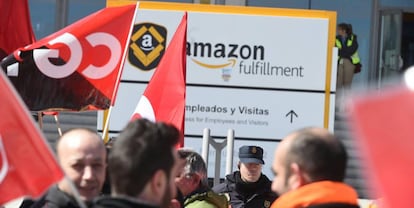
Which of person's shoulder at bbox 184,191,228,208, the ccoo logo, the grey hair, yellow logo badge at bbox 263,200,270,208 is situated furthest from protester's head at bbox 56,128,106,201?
yellow logo badge at bbox 263,200,270,208

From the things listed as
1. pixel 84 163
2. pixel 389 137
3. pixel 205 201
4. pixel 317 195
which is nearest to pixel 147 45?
pixel 205 201

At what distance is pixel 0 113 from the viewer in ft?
12.7

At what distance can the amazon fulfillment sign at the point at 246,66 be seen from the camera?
11859 millimetres

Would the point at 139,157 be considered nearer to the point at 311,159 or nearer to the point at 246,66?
the point at 311,159

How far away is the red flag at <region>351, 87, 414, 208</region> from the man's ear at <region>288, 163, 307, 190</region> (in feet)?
2.75

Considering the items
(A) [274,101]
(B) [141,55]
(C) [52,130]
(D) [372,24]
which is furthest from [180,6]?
(D) [372,24]

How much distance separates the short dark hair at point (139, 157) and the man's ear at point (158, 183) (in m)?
0.01

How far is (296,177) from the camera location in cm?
378

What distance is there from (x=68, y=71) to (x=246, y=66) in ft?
15.3

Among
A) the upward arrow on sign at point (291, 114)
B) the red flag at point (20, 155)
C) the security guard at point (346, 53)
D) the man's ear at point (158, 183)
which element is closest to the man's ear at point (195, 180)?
the red flag at point (20, 155)

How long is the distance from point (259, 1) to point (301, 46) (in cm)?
589

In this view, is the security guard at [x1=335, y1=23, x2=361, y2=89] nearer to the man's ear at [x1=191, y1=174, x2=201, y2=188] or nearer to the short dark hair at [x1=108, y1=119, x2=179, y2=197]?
the man's ear at [x1=191, y1=174, x2=201, y2=188]

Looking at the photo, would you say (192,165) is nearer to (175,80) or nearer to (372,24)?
(175,80)

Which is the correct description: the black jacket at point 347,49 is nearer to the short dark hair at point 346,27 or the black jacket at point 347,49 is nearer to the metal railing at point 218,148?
the short dark hair at point 346,27
